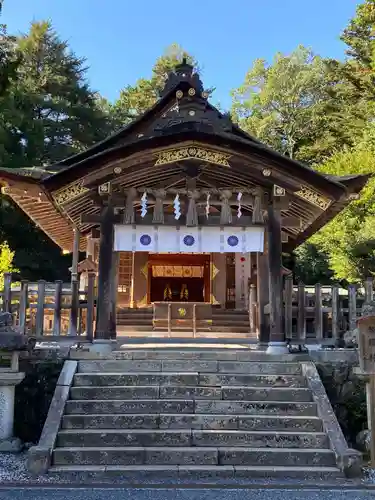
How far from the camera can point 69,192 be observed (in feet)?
28.7

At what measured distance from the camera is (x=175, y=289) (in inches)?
768

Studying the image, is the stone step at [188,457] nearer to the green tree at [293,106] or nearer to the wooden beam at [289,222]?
the wooden beam at [289,222]

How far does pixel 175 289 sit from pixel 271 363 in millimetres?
11977

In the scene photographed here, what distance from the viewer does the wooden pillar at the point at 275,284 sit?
27.3ft

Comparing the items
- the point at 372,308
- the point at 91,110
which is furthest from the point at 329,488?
the point at 91,110

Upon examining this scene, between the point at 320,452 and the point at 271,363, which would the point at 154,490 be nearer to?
the point at 320,452

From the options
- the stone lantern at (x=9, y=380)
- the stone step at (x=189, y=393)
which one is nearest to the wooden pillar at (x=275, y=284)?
the stone step at (x=189, y=393)

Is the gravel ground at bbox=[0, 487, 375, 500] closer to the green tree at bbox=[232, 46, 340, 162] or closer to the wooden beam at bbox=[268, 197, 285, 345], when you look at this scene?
the wooden beam at bbox=[268, 197, 285, 345]

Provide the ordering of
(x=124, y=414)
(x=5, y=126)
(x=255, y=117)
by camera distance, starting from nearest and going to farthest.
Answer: (x=124, y=414) → (x=5, y=126) → (x=255, y=117)

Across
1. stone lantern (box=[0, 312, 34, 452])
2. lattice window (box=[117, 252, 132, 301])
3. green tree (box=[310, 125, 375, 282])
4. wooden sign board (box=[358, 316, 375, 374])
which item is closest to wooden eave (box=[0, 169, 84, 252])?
lattice window (box=[117, 252, 132, 301])

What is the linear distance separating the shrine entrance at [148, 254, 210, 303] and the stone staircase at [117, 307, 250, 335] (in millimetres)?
1943

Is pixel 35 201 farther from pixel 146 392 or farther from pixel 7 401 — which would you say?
pixel 146 392

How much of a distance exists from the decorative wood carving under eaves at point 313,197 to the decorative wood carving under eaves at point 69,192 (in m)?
4.20

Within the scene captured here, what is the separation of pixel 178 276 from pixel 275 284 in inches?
395
